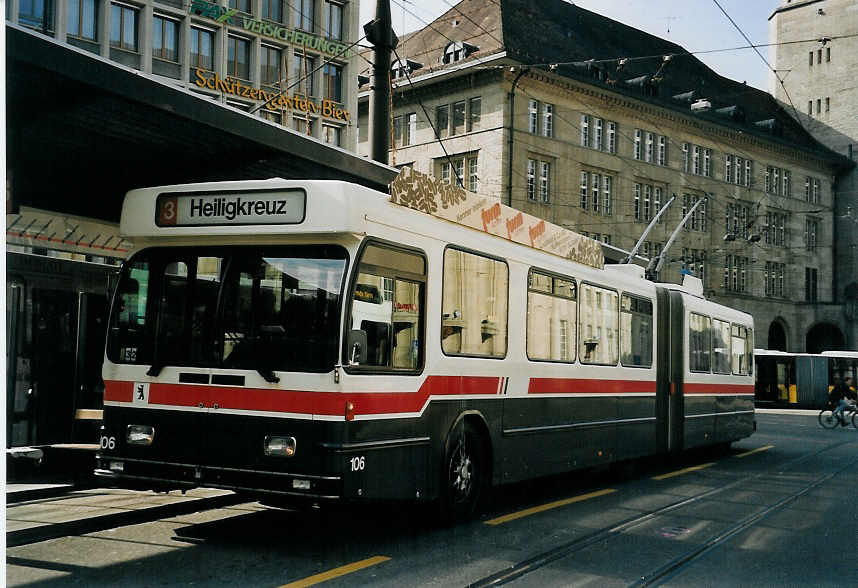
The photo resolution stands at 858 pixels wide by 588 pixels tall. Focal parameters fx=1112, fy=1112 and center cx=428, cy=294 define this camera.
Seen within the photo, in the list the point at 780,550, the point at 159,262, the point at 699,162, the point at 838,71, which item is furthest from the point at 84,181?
the point at 838,71

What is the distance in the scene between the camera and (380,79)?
16156 millimetres

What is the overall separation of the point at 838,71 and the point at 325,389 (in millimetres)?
72069

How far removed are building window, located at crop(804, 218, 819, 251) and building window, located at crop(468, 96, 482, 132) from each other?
98.0 ft

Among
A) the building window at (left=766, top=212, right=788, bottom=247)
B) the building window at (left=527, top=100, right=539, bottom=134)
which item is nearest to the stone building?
the building window at (left=766, top=212, right=788, bottom=247)

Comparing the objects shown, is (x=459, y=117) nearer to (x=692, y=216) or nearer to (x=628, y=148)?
(x=628, y=148)

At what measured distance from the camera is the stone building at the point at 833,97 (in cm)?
7244

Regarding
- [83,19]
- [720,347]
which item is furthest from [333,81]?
[720,347]

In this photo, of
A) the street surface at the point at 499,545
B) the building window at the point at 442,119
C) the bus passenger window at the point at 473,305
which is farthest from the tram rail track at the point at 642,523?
the building window at the point at 442,119

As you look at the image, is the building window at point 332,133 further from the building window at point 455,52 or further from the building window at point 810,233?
the building window at point 810,233

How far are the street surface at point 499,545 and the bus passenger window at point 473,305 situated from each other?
1.58 metres

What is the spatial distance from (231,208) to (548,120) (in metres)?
46.6

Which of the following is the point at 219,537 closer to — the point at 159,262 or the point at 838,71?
the point at 159,262

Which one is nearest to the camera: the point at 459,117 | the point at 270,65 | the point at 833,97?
the point at 270,65

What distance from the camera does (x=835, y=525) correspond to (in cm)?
1095
